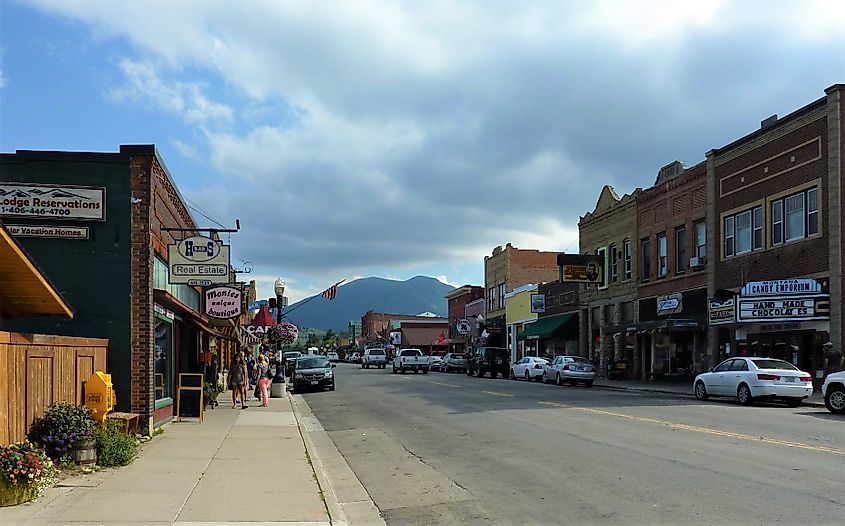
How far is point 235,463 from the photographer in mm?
12773

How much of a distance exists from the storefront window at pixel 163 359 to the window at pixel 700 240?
1004 inches

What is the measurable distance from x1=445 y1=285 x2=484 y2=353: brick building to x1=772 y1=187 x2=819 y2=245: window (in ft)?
148

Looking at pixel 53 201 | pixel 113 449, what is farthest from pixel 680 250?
pixel 113 449

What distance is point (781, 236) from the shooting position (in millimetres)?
30906

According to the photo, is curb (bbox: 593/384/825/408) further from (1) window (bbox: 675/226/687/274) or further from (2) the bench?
(2) the bench

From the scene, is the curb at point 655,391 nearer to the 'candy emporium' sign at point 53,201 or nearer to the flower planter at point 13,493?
the 'candy emporium' sign at point 53,201

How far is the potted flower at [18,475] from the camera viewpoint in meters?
8.77

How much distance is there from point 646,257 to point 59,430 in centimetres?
3632

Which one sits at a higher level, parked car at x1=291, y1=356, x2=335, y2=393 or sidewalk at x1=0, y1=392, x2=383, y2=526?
sidewalk at x1=0, y1=392, x2=383, y2=526

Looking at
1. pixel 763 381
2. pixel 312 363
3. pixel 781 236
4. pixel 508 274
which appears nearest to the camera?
pixel 763 381

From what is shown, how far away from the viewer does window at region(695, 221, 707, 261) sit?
37.0 meters

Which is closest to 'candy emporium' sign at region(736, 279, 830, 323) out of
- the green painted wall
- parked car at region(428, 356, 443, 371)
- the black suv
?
the black suv

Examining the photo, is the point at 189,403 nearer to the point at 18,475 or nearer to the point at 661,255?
the point at 18,475

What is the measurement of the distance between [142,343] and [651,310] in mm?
31601
